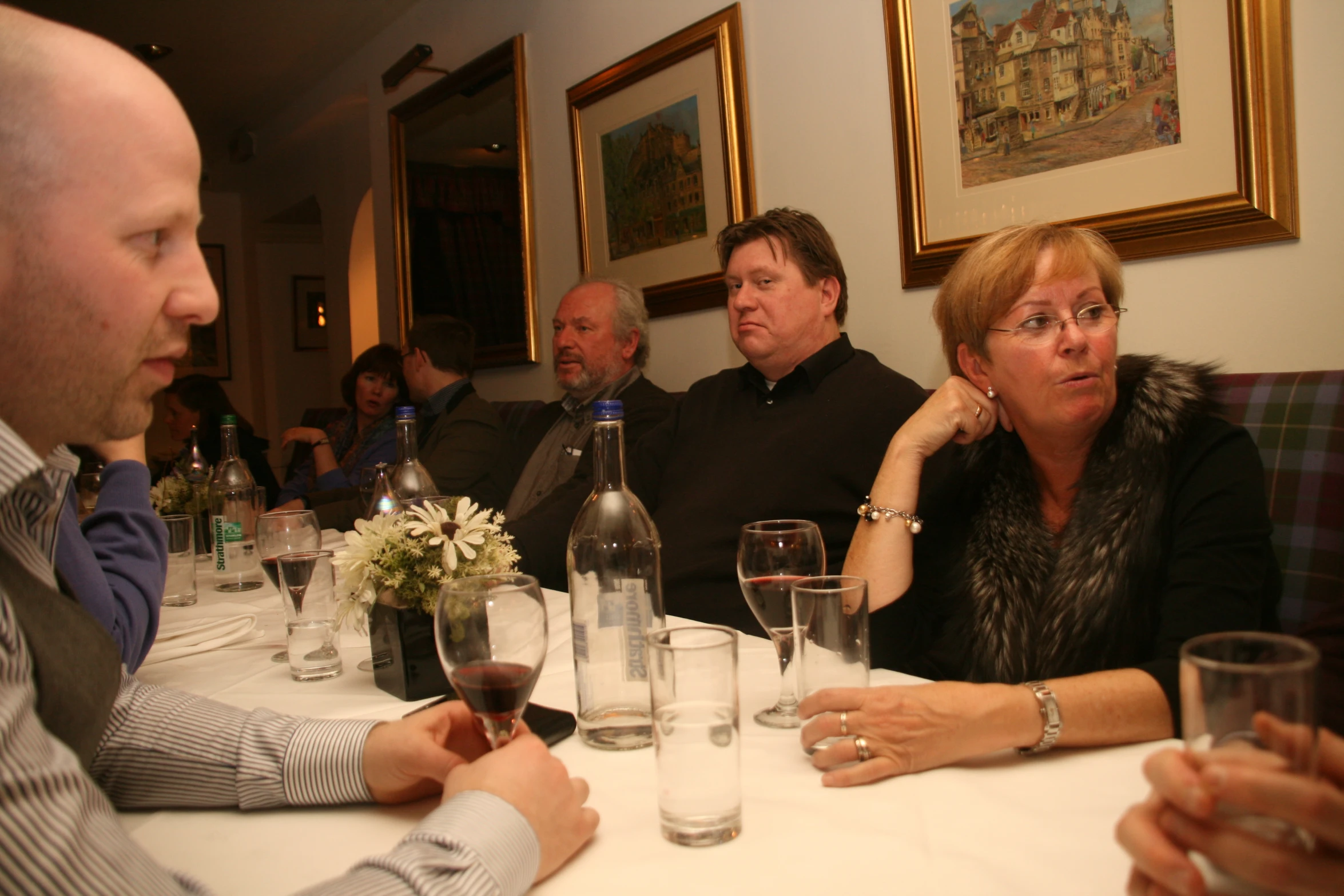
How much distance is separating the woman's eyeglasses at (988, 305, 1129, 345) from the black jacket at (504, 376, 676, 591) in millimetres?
799

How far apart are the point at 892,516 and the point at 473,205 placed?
3.23 m

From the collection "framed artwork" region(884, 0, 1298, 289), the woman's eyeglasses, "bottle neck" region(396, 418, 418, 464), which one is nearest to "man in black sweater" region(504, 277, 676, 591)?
"framed artwork" region(884, 0, 1298, 289)

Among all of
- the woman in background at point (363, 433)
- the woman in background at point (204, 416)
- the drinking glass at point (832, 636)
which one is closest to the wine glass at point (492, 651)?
the drinking glass at point (832, 636)

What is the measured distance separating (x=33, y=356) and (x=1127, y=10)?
6.68 feet

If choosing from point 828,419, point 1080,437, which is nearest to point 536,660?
point 1080,437

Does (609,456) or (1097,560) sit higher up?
(609,456)

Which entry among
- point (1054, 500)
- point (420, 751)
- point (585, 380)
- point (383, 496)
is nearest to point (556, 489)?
point (585, 380)

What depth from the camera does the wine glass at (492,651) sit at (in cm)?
75

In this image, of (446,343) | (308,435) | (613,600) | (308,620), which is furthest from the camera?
(308,435)

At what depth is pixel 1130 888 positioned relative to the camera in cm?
55

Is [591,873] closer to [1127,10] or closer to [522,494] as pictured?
[1127,10]

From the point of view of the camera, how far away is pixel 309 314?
7.94m

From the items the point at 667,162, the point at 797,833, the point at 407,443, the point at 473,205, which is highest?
the point at 473,205

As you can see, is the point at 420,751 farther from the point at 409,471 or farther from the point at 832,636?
the point at 409,471
